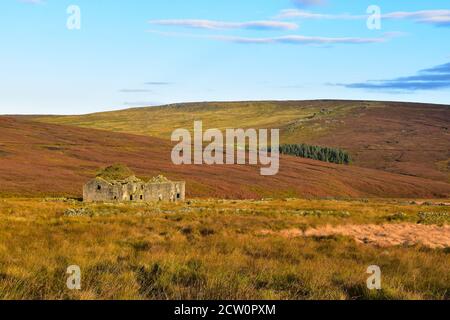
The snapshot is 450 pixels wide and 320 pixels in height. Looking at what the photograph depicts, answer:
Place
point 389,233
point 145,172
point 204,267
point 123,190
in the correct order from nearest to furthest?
A: point 204,267 → point 389,233 → point 123,190 → point 145,172

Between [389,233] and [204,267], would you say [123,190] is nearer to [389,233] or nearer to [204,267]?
[389,233]

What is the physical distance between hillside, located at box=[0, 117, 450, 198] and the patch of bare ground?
34.7 m

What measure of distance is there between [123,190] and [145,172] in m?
22.5

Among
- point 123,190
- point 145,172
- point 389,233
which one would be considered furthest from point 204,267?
point 145,172

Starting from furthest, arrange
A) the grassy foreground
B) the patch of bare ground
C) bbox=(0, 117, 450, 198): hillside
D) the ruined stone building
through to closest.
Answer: bbox=(0, 117, 450, 198): hillside
the ruined stone building
the patch of bare ground
the grassy foreground

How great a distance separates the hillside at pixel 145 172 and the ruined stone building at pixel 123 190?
7509 millimetres

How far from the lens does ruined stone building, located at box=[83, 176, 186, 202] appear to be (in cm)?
4775

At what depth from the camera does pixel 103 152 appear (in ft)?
285

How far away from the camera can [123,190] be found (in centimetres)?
4791

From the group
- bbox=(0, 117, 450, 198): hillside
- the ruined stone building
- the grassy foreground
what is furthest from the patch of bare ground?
bbox=(0, 117, 450, 198): hillside

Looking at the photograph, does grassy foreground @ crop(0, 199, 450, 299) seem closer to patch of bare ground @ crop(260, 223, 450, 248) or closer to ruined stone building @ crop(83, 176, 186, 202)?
patch of bare ground @ crop(260, 223, 450, 248)

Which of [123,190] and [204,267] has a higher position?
[204,267]

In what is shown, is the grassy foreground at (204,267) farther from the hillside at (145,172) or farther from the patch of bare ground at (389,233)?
the hillside at (145,172)

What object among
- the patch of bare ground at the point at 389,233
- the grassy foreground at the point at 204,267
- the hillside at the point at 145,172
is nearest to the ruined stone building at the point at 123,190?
the hillside at the point at 145,172
